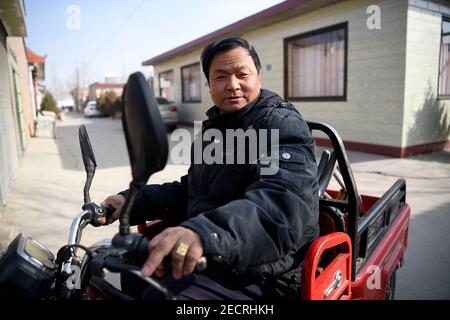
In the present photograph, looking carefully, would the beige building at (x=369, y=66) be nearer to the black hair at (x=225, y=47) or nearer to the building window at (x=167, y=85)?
the black hair at (x=225, y=47)

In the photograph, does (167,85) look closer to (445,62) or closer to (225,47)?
(445,62)

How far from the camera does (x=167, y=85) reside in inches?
716

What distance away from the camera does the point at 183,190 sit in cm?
184

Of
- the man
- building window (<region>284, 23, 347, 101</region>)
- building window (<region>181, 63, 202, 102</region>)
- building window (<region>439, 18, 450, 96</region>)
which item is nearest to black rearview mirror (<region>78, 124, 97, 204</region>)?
the man

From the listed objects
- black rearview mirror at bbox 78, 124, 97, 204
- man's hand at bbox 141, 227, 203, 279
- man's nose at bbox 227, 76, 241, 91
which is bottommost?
man's hand at bbox 141, 227, 203, 279

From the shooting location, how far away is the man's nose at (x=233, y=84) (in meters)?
1.49

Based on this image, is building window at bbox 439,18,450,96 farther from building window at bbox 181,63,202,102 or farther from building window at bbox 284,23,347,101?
building window at bbox 181,63,202,102

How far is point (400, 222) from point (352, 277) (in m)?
0.75

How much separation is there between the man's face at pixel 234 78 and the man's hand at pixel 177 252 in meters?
0.74

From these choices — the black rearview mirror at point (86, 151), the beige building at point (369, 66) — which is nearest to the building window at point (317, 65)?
the beige building at point (369, 66)

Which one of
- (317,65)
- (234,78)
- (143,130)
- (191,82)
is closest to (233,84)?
(234,78)

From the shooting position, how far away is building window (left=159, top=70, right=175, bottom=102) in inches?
688

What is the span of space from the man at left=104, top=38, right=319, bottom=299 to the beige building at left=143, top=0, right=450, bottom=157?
245 inches

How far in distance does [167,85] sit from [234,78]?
1728 cm
